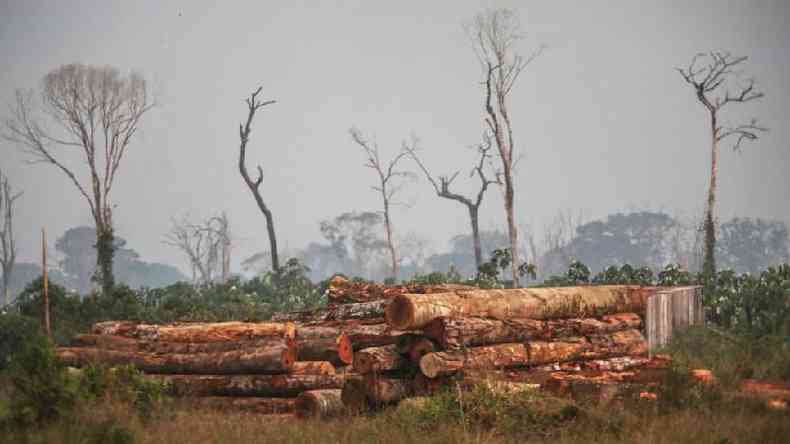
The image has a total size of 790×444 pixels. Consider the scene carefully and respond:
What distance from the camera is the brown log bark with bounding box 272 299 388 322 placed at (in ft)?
54.2

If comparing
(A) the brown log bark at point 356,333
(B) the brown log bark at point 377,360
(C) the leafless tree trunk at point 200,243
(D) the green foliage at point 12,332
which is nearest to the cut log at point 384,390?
(B) the brown log bark at point 377,360

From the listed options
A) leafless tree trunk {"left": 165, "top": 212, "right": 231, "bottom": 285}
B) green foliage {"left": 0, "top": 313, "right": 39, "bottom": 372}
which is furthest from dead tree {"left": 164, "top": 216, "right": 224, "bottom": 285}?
green foliage {"left": 0, "top": 313, "right": 39, "bottom": 372}

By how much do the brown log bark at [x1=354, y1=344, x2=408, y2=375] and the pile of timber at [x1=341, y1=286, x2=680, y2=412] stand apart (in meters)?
0.01

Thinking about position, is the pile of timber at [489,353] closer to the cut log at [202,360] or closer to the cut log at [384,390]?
the cut log at [384,390]

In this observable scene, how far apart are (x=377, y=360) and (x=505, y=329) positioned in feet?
7.09

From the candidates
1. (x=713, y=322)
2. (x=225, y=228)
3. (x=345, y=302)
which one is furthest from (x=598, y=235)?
(x=345, y=302)

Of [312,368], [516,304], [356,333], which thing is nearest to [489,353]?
[516,304]

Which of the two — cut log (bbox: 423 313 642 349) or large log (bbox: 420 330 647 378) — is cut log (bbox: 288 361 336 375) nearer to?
cut log (bbox: 423 313 642 349)

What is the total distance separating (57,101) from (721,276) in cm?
3503

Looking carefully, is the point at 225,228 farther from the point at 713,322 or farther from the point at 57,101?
the point at 713,322

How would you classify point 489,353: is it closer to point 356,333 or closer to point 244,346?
point 356,333

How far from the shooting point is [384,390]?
12977 mm

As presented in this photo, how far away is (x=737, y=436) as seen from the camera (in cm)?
1071

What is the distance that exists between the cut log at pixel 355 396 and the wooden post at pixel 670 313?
24.3ft
